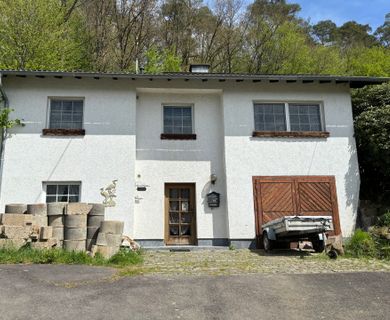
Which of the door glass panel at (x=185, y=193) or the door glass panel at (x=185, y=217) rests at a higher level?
the door glass panel at (x=185, y=193)

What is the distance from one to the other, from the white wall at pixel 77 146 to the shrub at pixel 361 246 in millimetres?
6047

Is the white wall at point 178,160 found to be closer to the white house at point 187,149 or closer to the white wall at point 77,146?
the white house at point 187,149

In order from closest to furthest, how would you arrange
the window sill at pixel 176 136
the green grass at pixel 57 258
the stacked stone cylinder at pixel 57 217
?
the green grass at pixel 57 258 → the stacked stone cylinder at pixel 57 217 → the window sill at pixel 176 136

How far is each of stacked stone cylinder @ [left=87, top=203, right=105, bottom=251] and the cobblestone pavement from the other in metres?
1.37

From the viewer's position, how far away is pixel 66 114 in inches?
484

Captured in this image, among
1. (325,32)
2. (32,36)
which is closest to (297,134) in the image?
(32,36)

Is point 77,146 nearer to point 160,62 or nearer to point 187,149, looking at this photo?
point 187,149

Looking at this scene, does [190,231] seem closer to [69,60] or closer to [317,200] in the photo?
[317,200]

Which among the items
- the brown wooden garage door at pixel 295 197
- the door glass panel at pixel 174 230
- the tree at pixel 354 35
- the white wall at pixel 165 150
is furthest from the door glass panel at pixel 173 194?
the tree at pixel 354 35

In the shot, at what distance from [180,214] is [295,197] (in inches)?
142

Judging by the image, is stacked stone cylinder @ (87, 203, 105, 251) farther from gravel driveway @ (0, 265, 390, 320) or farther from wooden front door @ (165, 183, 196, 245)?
wooden front door @ (165, 183, 196, 245)

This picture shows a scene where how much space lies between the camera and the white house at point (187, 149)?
1168cm

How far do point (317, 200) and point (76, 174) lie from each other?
737 cm

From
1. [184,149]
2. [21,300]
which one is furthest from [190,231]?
[21,300]
